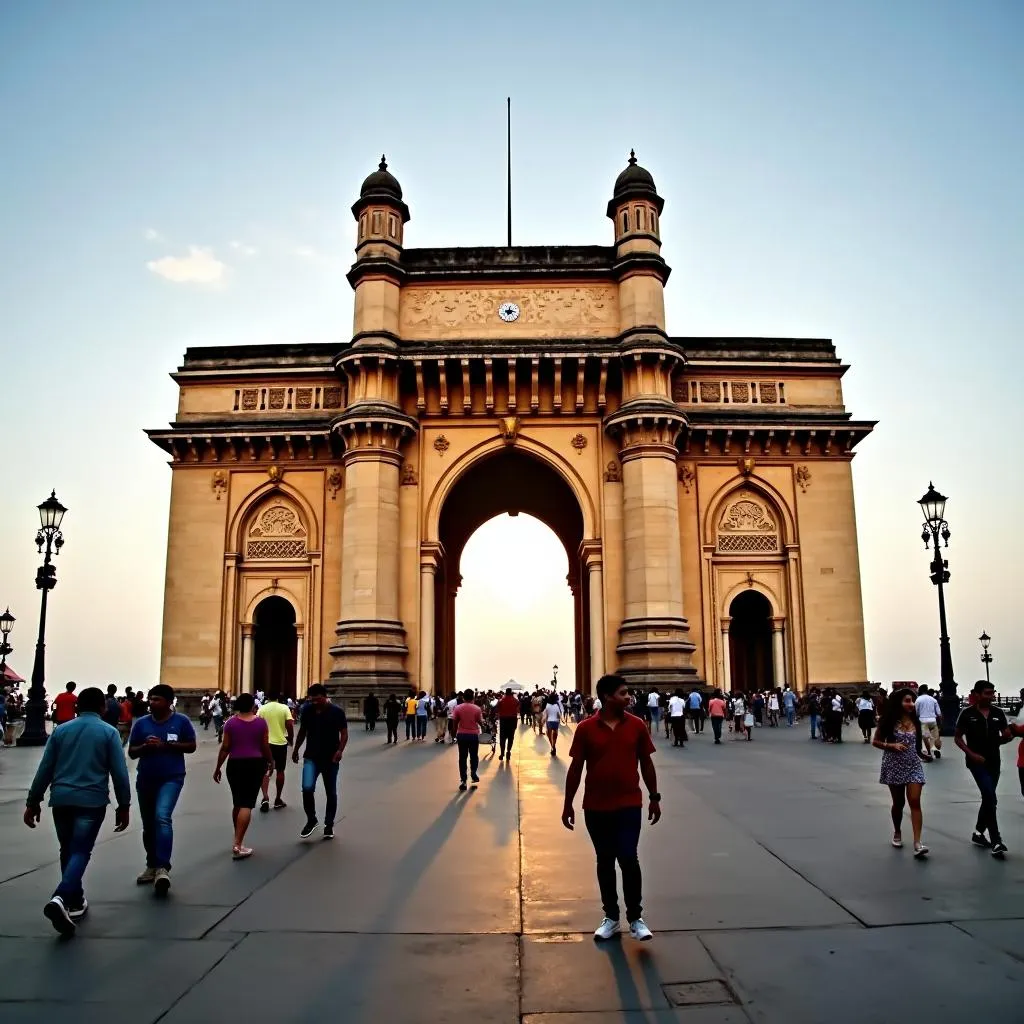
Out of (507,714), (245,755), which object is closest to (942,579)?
(507,714)

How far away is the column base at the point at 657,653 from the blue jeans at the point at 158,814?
72.9ft

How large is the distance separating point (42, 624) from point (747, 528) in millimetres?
22287

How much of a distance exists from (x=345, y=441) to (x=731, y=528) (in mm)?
13544

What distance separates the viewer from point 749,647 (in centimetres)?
3716

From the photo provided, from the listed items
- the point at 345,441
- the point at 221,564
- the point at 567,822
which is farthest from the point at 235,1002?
the point at 221,564

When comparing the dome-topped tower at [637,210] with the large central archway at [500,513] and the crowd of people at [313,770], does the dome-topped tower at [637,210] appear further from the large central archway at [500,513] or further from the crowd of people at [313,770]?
the crowd of people at [313,770]

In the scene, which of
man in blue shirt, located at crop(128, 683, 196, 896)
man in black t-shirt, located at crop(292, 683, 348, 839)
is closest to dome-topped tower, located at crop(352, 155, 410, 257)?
man in black t-shirt, located at crop(292, 683, 348, 839)

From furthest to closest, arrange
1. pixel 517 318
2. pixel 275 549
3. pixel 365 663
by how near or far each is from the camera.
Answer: pixel 275 549
pixel 517 318
pixel 365 663

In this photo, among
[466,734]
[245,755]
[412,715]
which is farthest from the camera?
[412,715]

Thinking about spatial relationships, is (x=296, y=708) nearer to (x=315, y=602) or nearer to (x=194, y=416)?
(x=315, y=602)

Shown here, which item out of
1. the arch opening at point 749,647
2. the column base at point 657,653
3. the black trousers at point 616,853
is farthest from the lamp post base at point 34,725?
the arch opening at point 749,647

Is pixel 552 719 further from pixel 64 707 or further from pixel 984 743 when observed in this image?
pixel 984 743

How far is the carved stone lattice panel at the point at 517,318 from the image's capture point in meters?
33.6

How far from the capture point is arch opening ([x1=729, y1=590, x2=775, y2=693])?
36250mm
